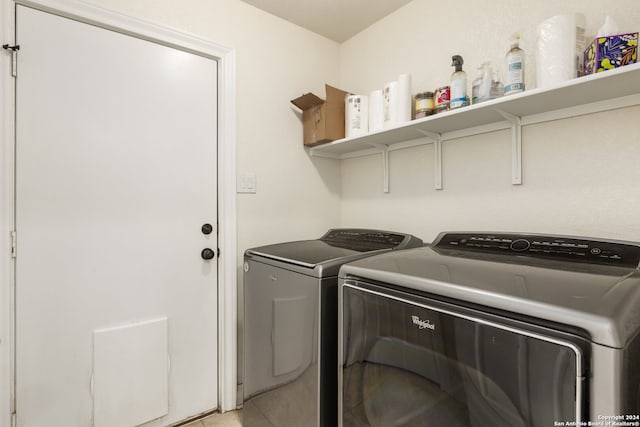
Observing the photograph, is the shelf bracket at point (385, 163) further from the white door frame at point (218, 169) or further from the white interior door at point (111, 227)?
the white interior door at point (111, 227)

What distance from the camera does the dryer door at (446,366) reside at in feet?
2.22

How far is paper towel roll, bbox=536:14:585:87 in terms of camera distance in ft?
3.73

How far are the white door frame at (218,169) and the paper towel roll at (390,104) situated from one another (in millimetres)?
894

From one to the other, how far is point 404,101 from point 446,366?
1.31m

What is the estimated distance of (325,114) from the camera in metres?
1.95

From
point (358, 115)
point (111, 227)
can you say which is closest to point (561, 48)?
point (358, 115)

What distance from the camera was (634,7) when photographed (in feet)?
3.84

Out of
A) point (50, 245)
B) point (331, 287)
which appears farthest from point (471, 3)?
point (50, 245)

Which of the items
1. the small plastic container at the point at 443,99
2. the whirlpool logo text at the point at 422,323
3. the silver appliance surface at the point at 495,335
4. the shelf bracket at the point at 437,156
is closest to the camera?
the silver appliance surface at the point at 495,335

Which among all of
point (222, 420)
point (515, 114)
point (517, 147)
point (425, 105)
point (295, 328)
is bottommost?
point (222, 420)

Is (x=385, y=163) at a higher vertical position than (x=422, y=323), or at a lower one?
higher

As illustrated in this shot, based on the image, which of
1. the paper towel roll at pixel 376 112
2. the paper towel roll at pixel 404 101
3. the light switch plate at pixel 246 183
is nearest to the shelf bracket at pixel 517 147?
the paper towel roll at pixel 404 101

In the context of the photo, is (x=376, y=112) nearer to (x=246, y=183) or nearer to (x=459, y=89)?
(x=459, y=89)

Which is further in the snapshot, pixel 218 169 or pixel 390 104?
pixel 218 169
